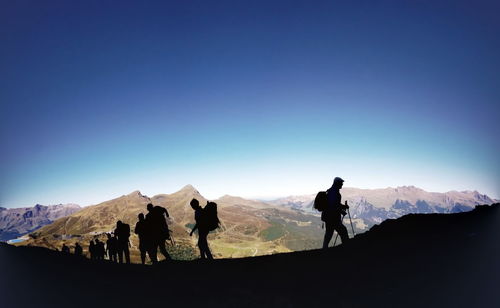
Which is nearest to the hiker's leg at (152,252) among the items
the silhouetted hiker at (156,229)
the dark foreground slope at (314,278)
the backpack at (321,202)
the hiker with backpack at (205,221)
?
the silhouetted hiker at (156,229)

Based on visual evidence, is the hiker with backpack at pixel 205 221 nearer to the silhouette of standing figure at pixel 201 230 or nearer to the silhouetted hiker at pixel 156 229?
the silhouette of standing figure at pixel 201 230

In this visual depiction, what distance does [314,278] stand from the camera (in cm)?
869

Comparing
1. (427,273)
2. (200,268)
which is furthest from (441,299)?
(200,268)

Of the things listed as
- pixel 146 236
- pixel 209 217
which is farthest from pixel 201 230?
pixel 146 236

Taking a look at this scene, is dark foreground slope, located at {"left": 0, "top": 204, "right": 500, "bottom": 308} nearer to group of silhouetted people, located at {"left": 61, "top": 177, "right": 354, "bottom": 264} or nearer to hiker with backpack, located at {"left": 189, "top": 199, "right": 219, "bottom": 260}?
group of silhouetted people, located at {"left": 61, "top": 177, "right": 354, "bottom": 264}

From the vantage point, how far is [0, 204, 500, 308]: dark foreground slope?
6.78m

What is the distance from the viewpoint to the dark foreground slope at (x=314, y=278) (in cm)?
678

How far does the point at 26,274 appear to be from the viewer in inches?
401

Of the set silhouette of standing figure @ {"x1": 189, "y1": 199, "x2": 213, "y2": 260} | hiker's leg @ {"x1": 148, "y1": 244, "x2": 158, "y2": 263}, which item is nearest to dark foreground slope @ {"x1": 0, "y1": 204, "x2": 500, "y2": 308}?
silhouette of standing figure @ {"x1": 189, "y1": 199, "x2": 213, "y2": 260}

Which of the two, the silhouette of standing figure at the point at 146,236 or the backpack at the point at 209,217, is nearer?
the backpack at the point at 209,217

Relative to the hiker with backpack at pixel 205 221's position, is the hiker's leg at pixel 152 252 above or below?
below

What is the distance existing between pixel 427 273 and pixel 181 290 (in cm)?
736

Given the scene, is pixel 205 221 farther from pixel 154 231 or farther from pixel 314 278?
pixel 314 278

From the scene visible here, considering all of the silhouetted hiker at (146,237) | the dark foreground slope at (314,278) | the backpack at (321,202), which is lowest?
the dark foreground slope at (314,278)
